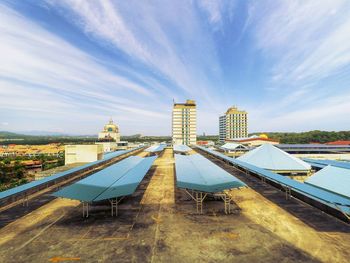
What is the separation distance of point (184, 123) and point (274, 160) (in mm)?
70824

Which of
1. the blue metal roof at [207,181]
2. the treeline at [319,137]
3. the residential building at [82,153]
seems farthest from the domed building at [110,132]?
the treeline at [319,137]

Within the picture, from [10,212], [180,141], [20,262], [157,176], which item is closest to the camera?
[20,262]

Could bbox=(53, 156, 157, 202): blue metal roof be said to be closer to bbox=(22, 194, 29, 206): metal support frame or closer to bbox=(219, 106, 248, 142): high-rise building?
bbox=(22, 194, 29, 206): metal support frame

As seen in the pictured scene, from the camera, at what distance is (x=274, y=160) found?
27688 mm

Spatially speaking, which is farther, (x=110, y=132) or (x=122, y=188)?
(x=110, y=132)

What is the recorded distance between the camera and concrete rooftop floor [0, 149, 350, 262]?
8.29m

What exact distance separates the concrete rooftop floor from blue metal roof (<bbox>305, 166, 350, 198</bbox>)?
2.40 metres

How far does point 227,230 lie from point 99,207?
9.70 metres

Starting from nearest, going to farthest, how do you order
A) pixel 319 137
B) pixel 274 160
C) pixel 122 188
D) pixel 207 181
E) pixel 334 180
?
1. pixel 122 188
2. pixel 207 181
3. pixel 334 180
4. pixel 274 160
5. pixel 319 137

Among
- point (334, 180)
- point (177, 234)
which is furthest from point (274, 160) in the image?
point (177, 234)

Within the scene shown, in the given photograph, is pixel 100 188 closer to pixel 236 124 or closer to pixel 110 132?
pixel 110 132

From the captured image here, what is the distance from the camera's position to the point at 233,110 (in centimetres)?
13288

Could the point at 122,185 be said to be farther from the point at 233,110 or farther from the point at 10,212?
the point at 233,110

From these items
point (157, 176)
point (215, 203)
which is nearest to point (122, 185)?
point (215, 203)
